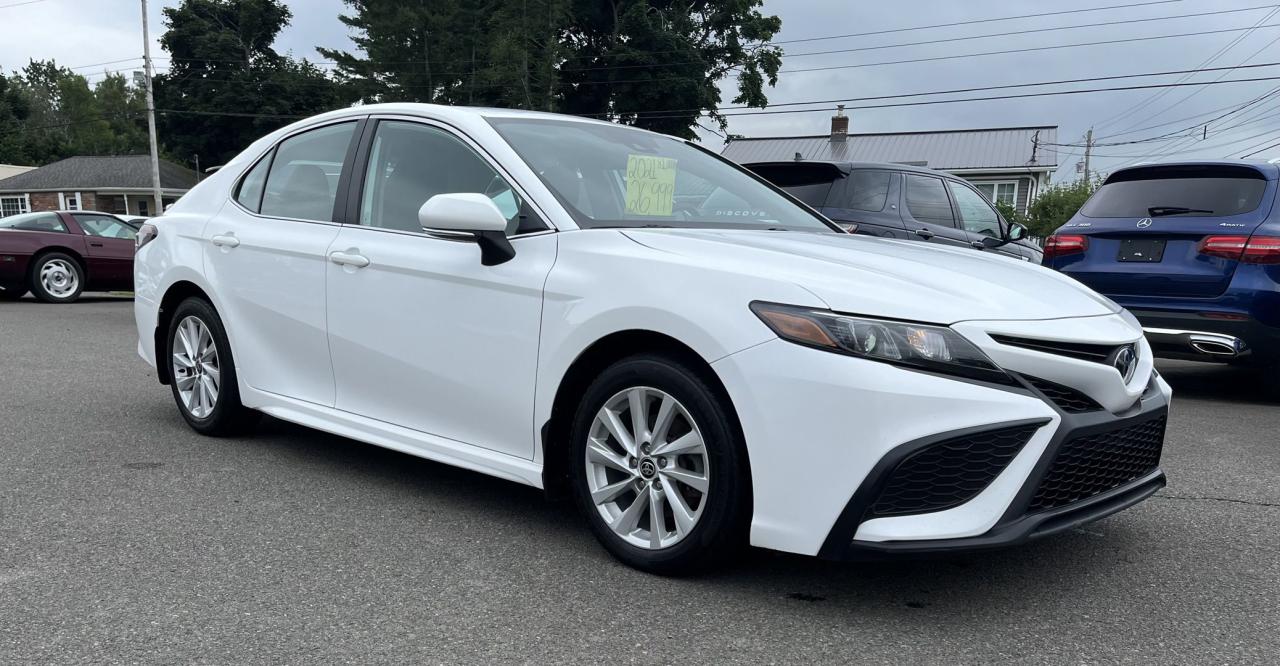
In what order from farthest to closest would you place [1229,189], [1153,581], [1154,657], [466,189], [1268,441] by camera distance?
[1229,189], [1268,441], [466,189], [1153,581], [1154,657]

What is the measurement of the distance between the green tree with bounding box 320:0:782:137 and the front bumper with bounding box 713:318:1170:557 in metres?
38.0

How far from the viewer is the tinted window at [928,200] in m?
8.78

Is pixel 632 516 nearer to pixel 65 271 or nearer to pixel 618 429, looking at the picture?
pixel 618 429

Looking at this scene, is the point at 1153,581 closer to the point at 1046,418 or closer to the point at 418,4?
the point at 1046,418

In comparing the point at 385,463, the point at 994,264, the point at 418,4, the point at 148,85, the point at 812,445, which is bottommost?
the point at 385,463

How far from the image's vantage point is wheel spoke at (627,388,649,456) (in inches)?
122

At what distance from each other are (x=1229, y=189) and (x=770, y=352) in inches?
202

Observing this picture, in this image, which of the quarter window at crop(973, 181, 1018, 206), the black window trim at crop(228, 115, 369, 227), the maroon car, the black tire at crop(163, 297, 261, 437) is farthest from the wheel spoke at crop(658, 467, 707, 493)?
the quarter window at crop(973, 181, 1018, 206)

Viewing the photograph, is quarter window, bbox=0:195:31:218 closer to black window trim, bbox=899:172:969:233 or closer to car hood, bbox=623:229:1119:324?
black window trim, bbox=899:172:969:233

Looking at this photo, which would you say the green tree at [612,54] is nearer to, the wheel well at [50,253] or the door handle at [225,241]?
the wheel well at [50,253]

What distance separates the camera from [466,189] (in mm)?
3816

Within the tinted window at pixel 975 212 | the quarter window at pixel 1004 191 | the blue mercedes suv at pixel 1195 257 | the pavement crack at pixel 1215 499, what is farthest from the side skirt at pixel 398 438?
the quarter window at pixel 1004 191

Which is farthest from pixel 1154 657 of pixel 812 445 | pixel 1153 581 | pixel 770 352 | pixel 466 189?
pixel 466 189

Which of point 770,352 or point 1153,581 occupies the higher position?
point 770,352
